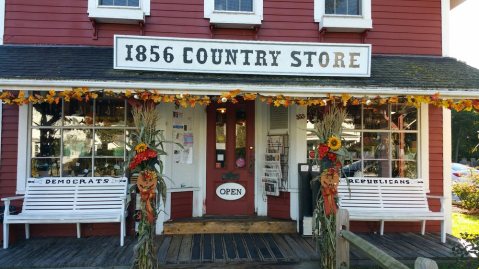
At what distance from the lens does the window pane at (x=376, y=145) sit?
6.45 meters

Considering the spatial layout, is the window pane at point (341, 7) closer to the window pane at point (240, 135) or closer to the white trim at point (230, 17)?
the white trim at point (230, 17)

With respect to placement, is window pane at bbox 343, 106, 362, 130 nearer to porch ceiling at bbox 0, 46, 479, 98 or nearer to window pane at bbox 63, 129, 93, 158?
porch ceiling at bbox 0, 46, 479, 98

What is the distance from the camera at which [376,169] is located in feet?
21.2

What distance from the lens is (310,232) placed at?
5797mm

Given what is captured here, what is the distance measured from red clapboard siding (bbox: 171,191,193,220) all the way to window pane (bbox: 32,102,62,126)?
2331 millimetres

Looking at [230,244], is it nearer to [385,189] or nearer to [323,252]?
[323,252]

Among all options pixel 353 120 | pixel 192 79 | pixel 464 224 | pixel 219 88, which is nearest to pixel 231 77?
pixel 219 88

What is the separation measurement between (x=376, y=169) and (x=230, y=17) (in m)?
3.78

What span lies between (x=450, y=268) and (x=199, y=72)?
14.2 feet

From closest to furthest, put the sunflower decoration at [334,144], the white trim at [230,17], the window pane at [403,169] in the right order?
the sunflower decoration at [334,144] → the white trim at [230,17] → the window pane at [403,169]

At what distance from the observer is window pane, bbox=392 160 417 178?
6473 millimetres

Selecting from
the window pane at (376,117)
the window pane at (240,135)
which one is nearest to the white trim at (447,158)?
the window pane at (376,117)

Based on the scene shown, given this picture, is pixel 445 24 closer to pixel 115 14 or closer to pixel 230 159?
pixel 230 159

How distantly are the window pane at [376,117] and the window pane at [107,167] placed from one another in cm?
442
